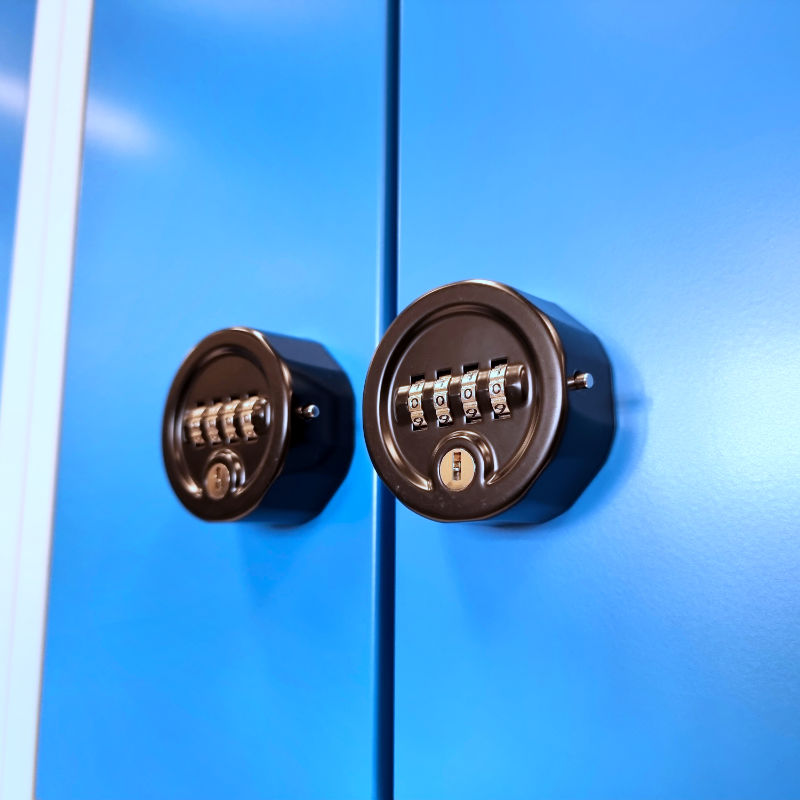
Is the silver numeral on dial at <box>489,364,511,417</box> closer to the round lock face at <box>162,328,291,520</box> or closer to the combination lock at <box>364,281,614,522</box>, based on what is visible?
the combination lock at <box>364,281,614,522</box>

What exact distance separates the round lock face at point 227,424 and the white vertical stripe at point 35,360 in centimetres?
27

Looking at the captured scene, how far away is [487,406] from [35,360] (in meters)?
0.58

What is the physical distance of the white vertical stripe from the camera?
30.0 inches

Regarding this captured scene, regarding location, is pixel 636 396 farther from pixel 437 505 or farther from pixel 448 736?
pixel 448 736

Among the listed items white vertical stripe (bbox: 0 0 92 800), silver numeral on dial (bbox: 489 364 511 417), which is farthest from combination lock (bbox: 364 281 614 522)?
white vertical stripe (bbox: 0 0 92 800)

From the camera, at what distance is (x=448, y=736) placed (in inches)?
18.7

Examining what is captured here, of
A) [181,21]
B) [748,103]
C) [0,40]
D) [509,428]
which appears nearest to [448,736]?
[509,428]

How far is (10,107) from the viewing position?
89 cm

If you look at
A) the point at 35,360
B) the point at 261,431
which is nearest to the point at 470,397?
the point at 261,431

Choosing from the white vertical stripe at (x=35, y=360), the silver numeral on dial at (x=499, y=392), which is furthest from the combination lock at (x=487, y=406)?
the white vertical stripe at (x=35, y=360)

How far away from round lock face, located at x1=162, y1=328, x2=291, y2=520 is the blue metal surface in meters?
0.37

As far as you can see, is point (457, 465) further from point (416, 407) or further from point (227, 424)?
point (227, 424)

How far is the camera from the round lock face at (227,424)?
526 mm

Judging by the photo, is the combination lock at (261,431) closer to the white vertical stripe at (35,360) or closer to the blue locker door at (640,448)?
the blue locker door at (640,448)
